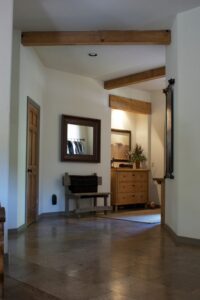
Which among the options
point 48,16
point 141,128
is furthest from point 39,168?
point 141,128

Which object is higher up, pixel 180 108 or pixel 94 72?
pixel 94 72

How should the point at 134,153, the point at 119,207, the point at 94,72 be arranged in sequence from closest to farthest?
the point at 94,72
the point at 119,207
the point at 134,153

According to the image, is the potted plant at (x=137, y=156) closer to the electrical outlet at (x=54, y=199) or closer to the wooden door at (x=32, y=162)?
the electrical outlet at (x=54, y=199)

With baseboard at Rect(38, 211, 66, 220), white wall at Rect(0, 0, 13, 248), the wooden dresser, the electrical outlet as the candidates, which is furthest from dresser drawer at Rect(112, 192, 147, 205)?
white wall at Rect(0, 0, 13, 248)

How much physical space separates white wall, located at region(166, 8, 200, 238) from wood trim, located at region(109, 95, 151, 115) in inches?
138

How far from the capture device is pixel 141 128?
9133mm

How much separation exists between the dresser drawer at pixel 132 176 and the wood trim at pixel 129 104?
151cm

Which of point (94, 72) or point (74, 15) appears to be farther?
point (94, 72)

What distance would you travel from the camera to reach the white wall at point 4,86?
3.33m

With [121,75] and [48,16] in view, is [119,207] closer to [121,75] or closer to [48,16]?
[121,75]

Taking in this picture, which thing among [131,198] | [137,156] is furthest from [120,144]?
[131,198]

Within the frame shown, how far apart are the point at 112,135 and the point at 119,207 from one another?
69.6 inches

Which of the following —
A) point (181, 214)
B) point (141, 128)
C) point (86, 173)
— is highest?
point (141, 128)

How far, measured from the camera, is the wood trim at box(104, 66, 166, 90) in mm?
6730
